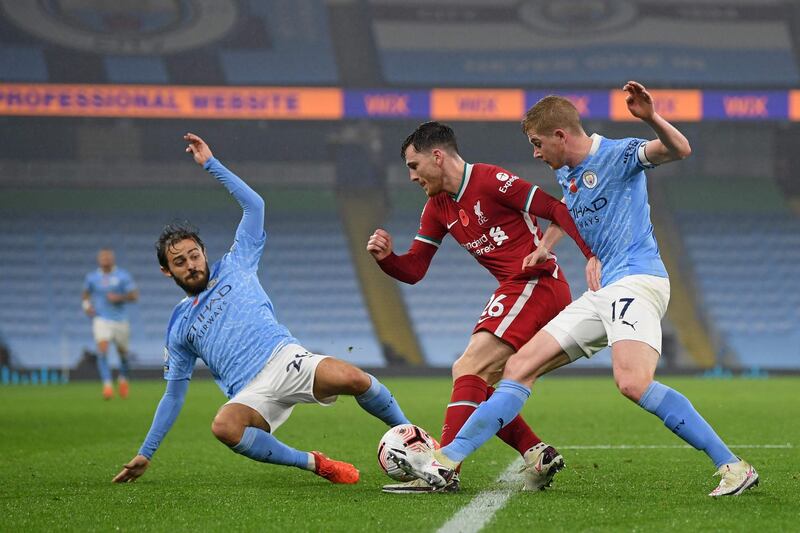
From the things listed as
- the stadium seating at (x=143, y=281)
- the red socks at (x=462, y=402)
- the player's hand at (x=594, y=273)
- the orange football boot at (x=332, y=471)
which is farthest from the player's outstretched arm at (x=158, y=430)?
the stadium seating at (x=143, y=281)

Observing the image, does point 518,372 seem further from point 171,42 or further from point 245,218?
point 171,42

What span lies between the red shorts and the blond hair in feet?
3.08

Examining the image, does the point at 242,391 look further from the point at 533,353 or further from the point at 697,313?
the point at 697,313

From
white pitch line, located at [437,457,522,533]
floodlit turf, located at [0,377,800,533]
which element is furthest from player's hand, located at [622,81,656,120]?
white pitch line, located at [437,457,522,533]

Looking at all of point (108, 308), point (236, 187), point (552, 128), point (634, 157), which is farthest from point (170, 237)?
point (108, 308)

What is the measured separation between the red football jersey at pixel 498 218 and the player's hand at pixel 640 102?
1011 mm

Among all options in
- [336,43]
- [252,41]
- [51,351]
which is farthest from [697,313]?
[51,351]

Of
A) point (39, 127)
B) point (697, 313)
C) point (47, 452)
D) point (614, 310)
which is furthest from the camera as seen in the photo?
point (39, 127)

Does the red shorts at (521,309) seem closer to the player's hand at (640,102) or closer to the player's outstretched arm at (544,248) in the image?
the player's outstretched arm at (544,248)

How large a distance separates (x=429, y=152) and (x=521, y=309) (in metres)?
1.02

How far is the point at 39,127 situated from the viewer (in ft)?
95.0

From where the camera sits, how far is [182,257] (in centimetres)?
636

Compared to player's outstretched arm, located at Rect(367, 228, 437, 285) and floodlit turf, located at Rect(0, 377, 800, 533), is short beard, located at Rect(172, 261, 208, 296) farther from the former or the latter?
floodlit turf, located at Rect(0, 377, 800, 533)

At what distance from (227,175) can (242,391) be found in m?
1.26
